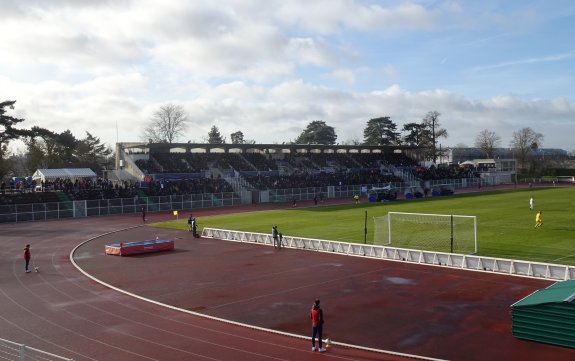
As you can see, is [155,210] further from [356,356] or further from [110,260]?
[356,356]

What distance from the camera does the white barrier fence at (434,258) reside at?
23172 millimetres

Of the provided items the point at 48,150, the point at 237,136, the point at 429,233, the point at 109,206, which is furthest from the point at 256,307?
the point at 237,136

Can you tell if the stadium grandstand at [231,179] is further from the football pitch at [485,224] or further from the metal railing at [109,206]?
the football pitch at [485,224]

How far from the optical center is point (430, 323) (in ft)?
57.1

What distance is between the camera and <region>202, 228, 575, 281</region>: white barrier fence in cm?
2317

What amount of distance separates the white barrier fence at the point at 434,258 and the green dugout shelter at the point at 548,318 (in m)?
7.53

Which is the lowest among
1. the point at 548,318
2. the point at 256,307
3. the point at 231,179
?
the point at 256,307

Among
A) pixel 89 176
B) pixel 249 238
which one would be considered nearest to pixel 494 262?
pixel 249 238

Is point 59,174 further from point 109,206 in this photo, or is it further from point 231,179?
point 231,179

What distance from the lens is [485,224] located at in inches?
1591

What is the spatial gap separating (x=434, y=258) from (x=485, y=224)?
15157 mm

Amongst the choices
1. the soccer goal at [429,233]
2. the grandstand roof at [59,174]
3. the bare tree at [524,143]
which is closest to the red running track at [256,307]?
the soccer goal at [429,233]

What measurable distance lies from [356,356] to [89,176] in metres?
70.6

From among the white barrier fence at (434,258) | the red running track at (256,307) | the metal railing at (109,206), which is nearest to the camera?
the red running track at (256,307)
